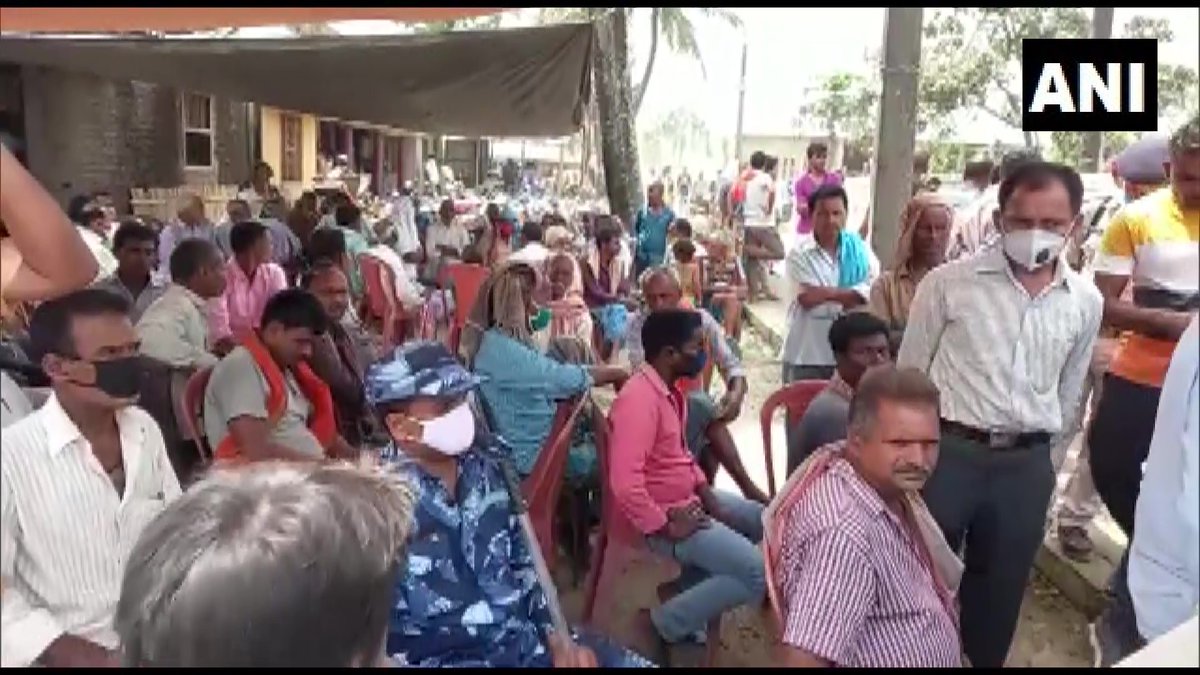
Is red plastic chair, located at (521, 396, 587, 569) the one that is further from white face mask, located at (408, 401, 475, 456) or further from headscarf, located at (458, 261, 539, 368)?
white face mask, located at (408, 401, 475, 456)

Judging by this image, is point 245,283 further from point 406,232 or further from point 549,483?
point 406,232

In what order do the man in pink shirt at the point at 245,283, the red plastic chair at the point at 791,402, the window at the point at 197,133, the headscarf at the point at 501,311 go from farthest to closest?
1. the window at the point at 197,133
2. the man in pink shirt at the point at 245,283
3. the headscarf at the point at 501,311
4. the red plastic chair at the point at 791,402

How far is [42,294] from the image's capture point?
130 centimetres

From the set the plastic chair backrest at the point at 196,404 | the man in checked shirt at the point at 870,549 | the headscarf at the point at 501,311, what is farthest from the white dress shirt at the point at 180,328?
the man in checked shirt at the point at 870,549

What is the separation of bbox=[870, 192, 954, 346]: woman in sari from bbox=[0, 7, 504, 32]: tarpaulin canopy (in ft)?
7.66

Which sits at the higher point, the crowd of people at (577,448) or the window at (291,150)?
the window at (291,150)

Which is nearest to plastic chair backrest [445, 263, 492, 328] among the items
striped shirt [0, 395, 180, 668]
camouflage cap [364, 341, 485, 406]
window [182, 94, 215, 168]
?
camouflage cap [364, 341, 485, 406]

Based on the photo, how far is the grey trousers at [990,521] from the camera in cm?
294

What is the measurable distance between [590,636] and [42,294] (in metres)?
1.48

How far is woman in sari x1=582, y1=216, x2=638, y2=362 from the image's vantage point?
6.80m

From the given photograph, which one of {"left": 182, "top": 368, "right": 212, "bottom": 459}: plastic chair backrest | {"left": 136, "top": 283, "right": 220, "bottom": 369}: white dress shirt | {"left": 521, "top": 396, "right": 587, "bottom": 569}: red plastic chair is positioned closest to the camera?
{"left": 182, "top": 368, "right": 212, "bottom": 459}: plastic chair backrest

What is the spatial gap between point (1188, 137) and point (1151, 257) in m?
0.25

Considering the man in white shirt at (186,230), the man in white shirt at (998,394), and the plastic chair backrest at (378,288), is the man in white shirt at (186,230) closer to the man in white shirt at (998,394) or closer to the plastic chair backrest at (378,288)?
the plastic chair backrest at (378,288)

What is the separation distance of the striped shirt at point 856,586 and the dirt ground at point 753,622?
3.98ft
